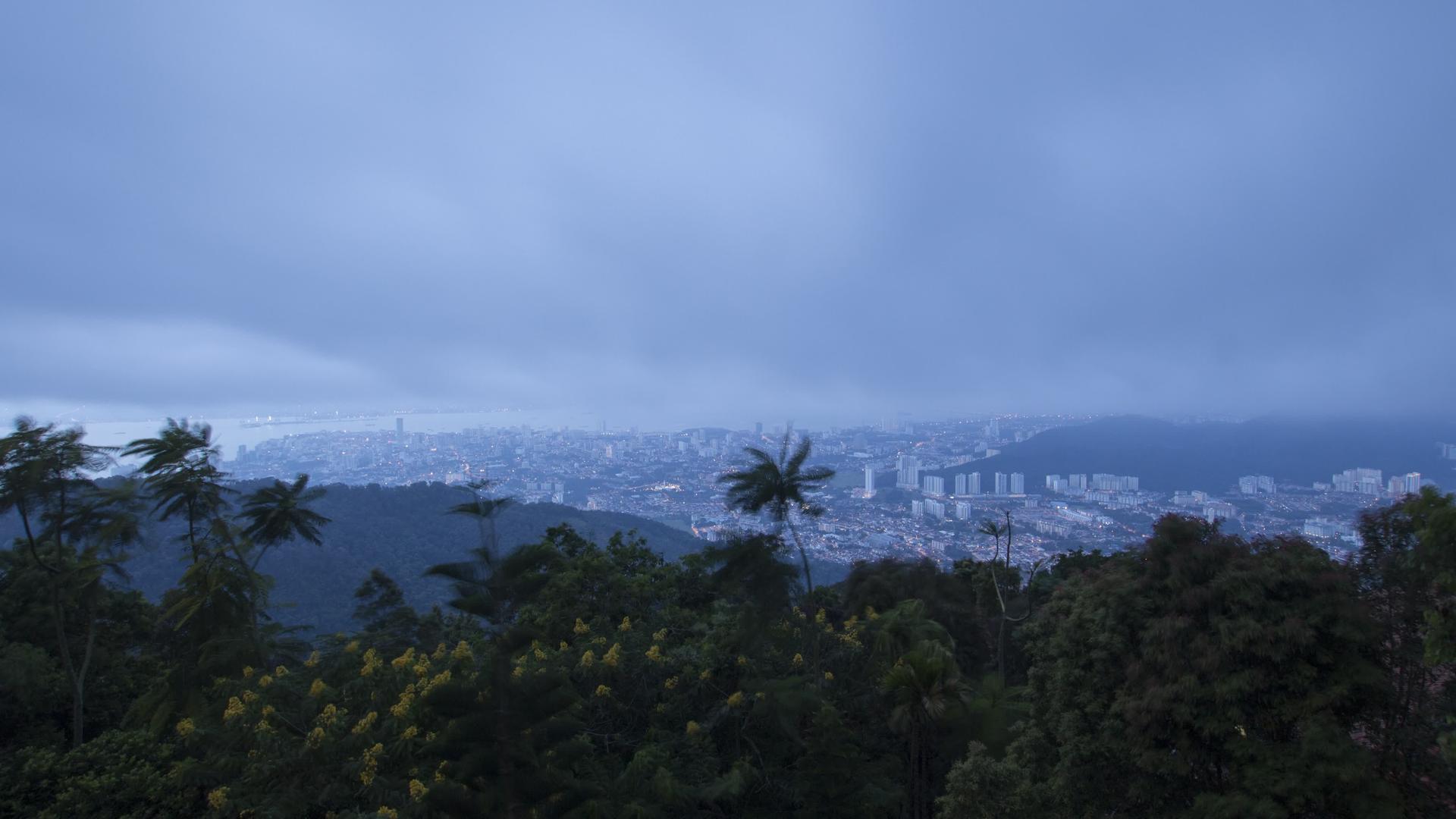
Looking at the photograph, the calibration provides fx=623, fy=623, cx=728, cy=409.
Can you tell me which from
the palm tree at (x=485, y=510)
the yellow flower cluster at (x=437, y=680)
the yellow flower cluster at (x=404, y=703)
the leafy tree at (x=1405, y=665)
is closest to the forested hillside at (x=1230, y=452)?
the leafy tree at (x=1405, y=665)

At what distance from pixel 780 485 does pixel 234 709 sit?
720cm

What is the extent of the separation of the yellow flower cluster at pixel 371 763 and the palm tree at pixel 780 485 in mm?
5204

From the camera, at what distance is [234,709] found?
23.9 feet

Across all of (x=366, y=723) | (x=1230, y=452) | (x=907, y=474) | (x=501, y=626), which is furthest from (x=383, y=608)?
(x=1230, y=452)

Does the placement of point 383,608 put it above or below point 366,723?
below

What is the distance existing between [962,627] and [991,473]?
105ft

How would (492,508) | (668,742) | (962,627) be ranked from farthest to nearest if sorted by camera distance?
(962,627) < (668,742) < (492,508)

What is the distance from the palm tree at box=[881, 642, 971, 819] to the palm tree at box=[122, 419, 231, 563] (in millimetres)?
11155

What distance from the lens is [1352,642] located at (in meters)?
6.13

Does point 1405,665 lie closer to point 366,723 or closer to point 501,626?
point 501,626

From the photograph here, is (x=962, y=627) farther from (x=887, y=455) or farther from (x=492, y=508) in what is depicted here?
(x=887, y=455)

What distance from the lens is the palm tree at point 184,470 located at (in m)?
9.94

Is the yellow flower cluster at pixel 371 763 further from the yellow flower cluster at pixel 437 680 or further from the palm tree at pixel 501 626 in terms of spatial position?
the palm tree at pixel 501 626

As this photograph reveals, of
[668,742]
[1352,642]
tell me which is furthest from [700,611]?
[1352,642]
